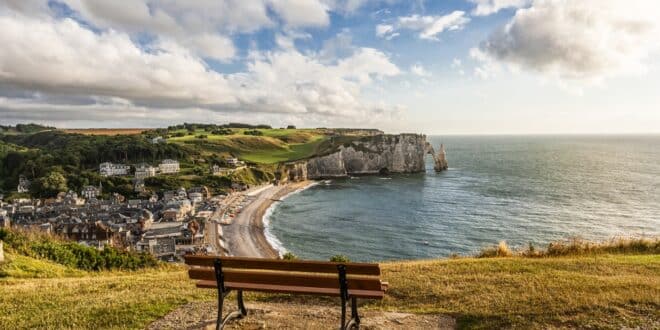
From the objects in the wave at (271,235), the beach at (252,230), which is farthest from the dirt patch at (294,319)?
the wave at (271,235)

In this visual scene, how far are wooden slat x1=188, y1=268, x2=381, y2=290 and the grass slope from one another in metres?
2.03

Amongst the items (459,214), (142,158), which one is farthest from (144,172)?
(459,214)

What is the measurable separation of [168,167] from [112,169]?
1439 cm

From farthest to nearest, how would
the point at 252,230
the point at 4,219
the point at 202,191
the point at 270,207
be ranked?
the point at 202,191, the point at 270,207, the point at 4,219, the point at 252,230

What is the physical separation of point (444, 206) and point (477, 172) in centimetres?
4651

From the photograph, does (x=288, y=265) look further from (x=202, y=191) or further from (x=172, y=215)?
(x=202, y=191)

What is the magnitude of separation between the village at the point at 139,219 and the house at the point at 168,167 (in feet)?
38.0

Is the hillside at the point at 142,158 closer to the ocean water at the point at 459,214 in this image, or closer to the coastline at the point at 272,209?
the coastline at the point at 272,209

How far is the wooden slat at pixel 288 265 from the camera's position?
16.7 feet

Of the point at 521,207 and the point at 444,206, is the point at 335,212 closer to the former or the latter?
the point at 444,206

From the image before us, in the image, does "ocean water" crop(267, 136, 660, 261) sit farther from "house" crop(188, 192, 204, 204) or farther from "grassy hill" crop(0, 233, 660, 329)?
"grassy hill" crop(0, 233, 660, 329)

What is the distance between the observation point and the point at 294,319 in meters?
6.21

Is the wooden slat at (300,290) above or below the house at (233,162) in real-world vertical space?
above

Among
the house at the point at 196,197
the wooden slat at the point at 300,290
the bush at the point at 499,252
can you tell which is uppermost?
the wooden slat at the point at 300,290
